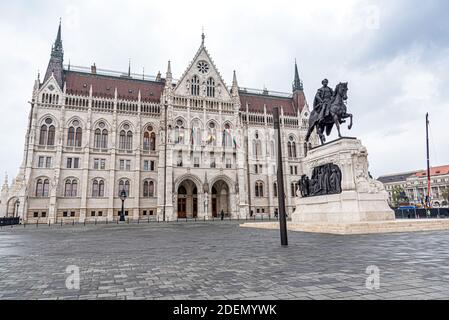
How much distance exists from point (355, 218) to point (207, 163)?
33.3m

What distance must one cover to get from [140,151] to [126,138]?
331cm

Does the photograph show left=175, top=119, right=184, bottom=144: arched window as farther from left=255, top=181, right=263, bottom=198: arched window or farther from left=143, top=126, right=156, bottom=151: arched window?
left=255, top=181, right=263, bottom=198: arched window

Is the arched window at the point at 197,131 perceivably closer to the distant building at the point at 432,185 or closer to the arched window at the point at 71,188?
the arched window at the point at 71,188

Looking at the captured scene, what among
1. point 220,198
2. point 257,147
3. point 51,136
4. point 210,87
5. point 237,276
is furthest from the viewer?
point 257,147

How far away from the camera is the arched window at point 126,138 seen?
46812 mm

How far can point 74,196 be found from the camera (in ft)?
139

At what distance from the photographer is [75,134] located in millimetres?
44656

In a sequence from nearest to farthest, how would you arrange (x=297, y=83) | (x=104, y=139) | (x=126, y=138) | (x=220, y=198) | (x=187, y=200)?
1. (x=104, y=139)
2. (x=126, y=138)
3. (x=187, y=200)
4. (x=220, y=198)
5. (x=297, y=83)

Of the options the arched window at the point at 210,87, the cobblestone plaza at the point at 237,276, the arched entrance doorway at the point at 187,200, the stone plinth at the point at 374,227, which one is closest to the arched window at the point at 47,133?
the arched entrance doorway at the point at 187,200

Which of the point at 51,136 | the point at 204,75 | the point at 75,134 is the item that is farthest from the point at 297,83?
the point at 51,136

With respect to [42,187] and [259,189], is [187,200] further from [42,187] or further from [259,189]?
[42,187]
